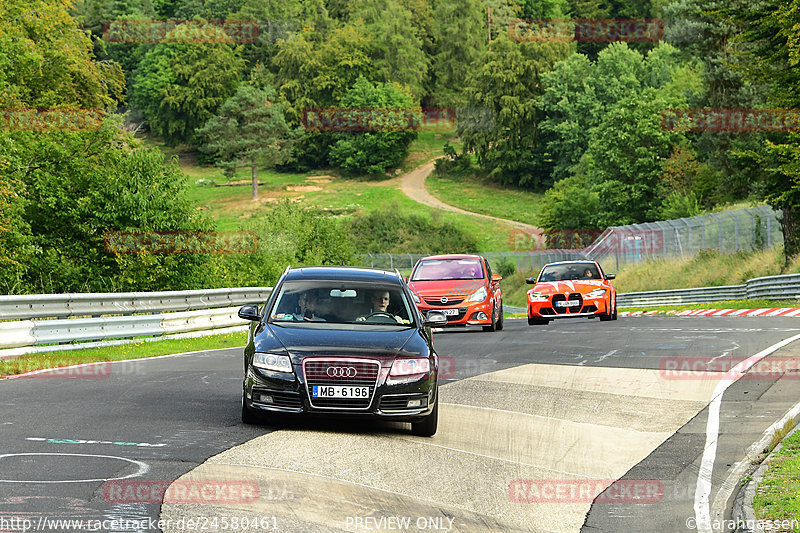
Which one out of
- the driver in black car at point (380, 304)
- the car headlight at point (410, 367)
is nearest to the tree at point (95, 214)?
the driver in black car at point (380, 304)

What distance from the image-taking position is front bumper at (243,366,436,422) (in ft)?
31.0

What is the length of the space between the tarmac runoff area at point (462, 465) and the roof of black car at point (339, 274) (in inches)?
60.4

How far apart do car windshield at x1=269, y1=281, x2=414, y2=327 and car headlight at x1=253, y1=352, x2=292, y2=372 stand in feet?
2.71

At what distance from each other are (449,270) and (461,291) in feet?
3.13

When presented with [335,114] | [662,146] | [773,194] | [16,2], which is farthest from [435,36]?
[773,194]

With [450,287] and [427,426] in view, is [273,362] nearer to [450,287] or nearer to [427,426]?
[427,426]

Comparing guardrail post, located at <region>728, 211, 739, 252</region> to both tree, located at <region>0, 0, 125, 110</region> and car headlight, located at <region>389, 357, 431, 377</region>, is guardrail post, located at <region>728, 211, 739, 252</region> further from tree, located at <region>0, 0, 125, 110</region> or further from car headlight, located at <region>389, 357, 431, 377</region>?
car headlight, located at <region>389, 357, 431, 377</region>

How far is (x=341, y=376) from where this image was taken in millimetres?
9469

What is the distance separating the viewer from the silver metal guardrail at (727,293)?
34.8 metres

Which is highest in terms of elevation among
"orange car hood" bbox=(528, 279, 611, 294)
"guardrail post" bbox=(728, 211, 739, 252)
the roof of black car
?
the roof of black car

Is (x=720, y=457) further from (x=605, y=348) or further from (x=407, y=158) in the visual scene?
(x=407, y=158)

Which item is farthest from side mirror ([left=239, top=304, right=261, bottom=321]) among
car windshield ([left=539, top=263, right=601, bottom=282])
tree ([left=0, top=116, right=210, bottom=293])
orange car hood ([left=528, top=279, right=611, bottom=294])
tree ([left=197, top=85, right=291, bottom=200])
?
tree ([left=197, top=85, right=291, bottom=200])

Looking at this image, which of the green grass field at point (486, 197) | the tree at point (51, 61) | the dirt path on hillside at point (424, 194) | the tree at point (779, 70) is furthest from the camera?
the green grass field at point (486, 197)

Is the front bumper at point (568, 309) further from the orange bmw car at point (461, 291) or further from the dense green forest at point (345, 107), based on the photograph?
the dense green forest at point (345, 107)
